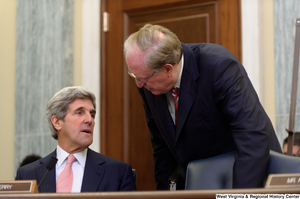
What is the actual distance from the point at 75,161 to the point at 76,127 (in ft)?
0.64

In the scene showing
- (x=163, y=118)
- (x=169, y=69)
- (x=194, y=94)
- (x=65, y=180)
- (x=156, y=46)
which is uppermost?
(x=156, y=46)

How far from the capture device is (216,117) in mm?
1831

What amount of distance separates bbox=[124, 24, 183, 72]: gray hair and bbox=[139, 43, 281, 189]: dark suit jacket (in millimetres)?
95

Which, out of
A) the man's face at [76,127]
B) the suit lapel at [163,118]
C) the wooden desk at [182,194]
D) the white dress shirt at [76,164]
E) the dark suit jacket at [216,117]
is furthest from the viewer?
the man's face at [76,127]

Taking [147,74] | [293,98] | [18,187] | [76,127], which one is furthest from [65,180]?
[293,98]

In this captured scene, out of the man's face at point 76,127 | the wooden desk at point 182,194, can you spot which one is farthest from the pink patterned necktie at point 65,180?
the wooden desk at point 182,194

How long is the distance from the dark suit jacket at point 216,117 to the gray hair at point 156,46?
10 centimetres

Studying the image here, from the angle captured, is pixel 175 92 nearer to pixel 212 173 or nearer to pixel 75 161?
pixel 212 173

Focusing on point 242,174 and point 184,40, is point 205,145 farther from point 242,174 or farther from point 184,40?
point 184,40

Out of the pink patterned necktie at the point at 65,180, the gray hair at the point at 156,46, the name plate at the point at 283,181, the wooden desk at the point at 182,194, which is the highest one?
the gray hair at the point at 156,46

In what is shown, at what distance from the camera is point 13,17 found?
11.0 ft

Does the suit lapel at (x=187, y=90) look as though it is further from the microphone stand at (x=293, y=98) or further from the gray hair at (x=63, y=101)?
the microphone stand at (x=293, y=98)

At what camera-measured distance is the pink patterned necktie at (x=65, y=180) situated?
199cm

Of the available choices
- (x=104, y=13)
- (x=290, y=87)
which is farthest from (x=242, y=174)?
(x=104, y=13)
